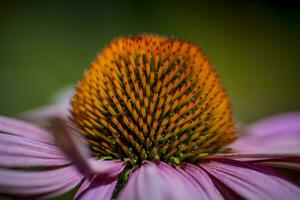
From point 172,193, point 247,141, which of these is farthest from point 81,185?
point 247,141

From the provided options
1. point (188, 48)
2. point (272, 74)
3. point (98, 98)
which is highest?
point (272, 74)

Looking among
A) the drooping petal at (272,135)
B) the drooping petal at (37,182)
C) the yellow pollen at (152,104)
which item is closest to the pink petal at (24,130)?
the yellow pollen at (152,104)

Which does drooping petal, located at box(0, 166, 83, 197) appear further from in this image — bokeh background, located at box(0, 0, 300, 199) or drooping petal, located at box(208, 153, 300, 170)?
bokeh background, located at box(0, 0, 300, 199)

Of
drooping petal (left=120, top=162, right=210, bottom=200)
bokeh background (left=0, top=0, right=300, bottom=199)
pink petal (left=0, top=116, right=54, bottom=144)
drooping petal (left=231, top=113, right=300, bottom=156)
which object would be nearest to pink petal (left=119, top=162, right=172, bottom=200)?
drooping petal (left=120, top=162, right=210, bottom=200)

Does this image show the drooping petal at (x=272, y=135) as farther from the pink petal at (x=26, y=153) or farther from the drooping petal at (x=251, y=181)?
the pink petal at (x=26, y=153)

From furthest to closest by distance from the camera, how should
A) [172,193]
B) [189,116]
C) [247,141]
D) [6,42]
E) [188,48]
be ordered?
[6,42], [247,141], [188,48], [189,116], [172,193]

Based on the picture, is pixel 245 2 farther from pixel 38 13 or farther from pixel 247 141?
pixel 247 141

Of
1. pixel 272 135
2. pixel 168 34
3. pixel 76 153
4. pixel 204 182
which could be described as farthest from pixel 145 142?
pixel 168 34
